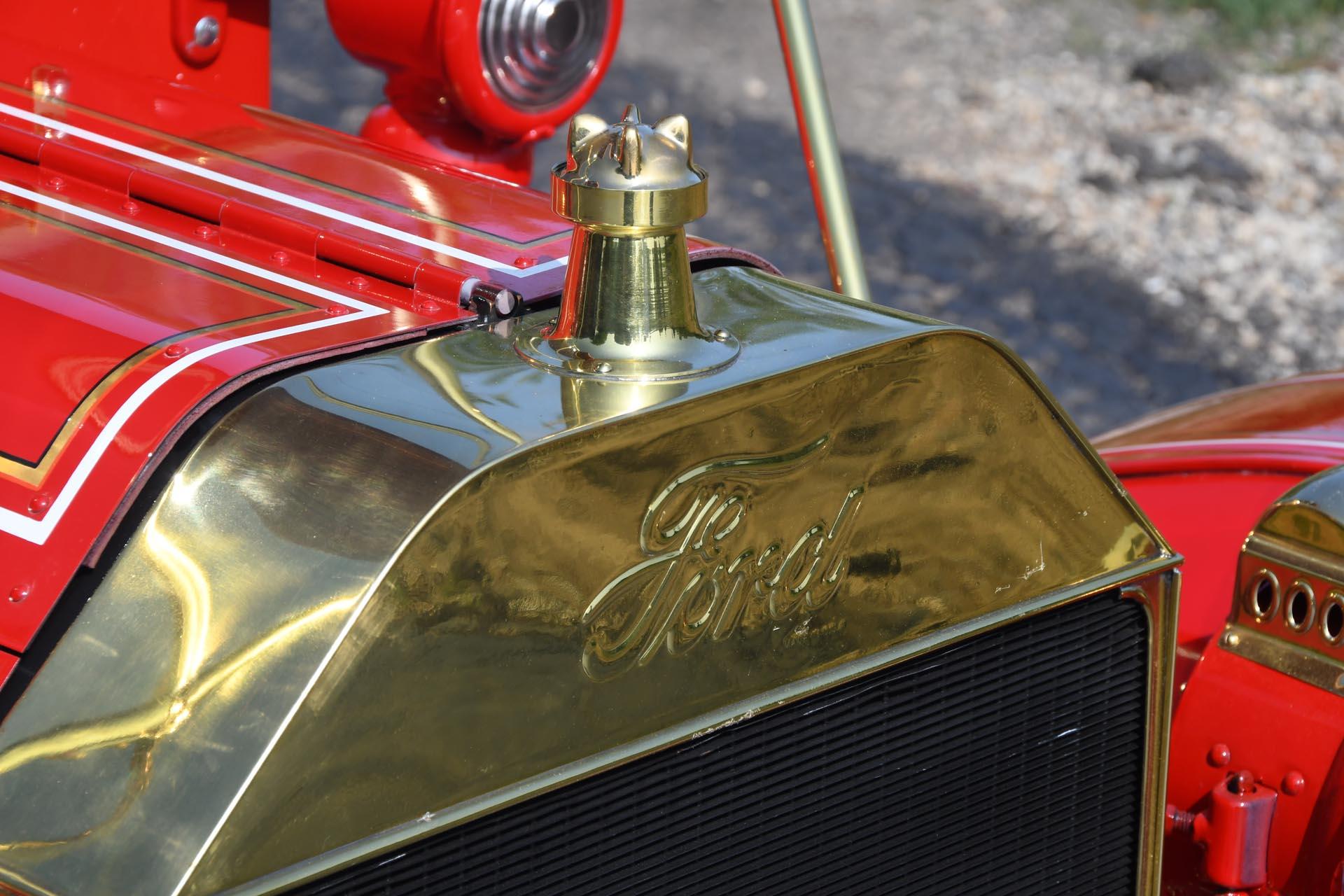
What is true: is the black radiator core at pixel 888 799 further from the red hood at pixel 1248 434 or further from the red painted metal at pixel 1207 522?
the red hood at pixel 1248 434

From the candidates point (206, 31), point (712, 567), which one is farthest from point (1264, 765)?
point (206, 31)

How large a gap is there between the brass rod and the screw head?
1.99 feet

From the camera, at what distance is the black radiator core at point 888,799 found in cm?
112

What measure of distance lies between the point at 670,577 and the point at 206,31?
3.30ft

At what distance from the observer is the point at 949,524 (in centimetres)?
128

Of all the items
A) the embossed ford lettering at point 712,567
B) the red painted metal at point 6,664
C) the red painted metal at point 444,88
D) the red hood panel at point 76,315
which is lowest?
the red painted metal at point 6,664

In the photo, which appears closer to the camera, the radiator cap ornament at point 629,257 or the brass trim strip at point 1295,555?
the radiator cap ornament at point 629,257

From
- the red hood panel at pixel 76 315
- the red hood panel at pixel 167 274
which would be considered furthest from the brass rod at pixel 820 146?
the red hood panel at pixel 76 315

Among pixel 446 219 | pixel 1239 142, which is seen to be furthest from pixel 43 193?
pixel 1239 142

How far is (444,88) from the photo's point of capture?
180cm

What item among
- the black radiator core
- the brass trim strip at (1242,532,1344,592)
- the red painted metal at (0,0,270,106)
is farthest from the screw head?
the brass trim strip at (1242,532,1344,592)

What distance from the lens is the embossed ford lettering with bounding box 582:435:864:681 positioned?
1111 mm

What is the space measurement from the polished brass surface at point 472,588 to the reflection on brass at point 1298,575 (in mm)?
422

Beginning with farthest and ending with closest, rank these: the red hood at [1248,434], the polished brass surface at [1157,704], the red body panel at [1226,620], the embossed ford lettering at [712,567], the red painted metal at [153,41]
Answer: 1. the red hood at [1248,434]
2. the red painted metal at [153,41]
3. the red body panel at [1226,620]
4. the polished brass surface at [1157,704]
5. the embossed ford lettering at [712,567]
